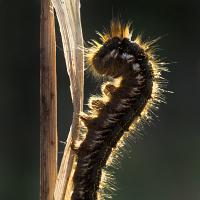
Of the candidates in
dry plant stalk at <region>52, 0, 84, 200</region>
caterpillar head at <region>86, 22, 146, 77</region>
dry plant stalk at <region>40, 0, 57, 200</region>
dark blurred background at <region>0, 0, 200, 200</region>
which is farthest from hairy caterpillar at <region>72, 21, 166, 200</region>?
dark blurred background at <region>0, 0, 200, 200</region>

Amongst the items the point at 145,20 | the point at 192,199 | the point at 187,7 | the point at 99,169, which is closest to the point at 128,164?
the point at 192,199

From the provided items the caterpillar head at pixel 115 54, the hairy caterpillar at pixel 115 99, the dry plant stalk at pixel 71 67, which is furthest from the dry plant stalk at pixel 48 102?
the caterpillar head at pixel 115 54

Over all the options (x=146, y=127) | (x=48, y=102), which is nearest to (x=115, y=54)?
(x=48, y=102)

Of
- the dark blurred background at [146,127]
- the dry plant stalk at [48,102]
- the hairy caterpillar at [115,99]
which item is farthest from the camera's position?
the dark blurred background at [146,127]

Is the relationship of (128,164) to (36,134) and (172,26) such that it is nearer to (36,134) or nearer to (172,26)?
(36,134)

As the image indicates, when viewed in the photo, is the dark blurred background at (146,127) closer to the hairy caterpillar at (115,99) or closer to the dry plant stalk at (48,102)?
the hairy caterpillar at (115,99)

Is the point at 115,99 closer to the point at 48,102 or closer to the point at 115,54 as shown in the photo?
the point at 115,54
